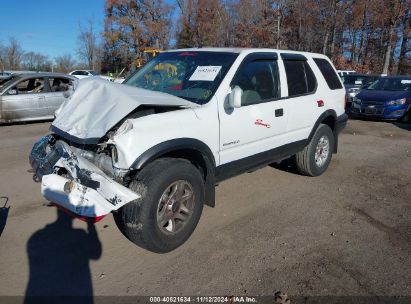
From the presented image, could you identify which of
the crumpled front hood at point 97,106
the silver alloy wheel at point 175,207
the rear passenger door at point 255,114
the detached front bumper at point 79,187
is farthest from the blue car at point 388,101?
the detached front bumper at point 79,187

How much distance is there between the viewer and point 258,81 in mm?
4500

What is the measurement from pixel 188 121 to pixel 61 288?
1.81 m

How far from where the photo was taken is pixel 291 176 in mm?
6031

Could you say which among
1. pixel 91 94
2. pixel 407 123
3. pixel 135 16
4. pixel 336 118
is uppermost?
pixel 135 16

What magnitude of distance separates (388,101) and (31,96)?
10970 mm

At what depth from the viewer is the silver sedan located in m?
10.4

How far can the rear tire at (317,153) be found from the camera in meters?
5.68

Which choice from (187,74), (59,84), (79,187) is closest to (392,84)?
(59,84)

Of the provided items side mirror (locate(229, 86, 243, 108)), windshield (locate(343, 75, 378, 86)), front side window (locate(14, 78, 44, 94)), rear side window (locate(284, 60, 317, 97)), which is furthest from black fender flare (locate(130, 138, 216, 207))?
windshield (locate(343, 75, 378, 86))

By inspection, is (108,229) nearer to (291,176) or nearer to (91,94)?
(91,94)

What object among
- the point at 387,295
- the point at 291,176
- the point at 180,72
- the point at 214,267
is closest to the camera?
the point at 387,295

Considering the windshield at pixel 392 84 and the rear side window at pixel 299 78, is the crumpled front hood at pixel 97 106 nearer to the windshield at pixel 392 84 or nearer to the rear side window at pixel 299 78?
the rear side window at pixel 299 78

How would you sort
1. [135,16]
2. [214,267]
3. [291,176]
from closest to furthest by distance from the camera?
[214,267]
[291,176]
[135,16]

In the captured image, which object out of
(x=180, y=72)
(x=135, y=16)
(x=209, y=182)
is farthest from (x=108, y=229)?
(x=135, y=16)
